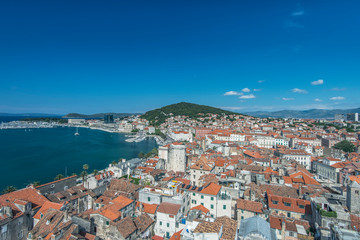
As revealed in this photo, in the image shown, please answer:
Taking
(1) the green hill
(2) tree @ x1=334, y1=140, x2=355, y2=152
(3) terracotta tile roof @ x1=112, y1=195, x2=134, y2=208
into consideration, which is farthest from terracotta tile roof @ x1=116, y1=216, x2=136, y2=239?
(1) the green hill

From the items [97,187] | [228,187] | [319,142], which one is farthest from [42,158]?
[319,142]

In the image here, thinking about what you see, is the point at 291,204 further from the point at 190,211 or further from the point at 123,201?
the point at 123,201

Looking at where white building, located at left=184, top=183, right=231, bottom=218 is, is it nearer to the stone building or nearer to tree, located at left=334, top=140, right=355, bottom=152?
the stone building

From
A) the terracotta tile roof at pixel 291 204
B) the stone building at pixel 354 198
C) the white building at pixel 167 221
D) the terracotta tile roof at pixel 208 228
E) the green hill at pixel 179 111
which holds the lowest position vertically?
the white building at pixel 167 221

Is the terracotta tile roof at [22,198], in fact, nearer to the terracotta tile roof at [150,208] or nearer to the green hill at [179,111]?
the terracotta tile roof at [150,208]

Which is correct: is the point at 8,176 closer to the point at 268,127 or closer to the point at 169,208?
the point at 169,208

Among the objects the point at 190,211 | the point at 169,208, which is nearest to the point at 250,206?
the point at 190,211

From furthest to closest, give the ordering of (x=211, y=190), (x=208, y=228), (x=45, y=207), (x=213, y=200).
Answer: (x=211, y=190) → (x=213, y=200) → (x=45, y=207) → (x=208, y=228)

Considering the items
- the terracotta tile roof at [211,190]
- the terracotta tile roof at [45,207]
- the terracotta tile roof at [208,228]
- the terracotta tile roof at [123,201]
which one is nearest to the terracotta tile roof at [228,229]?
the terracotta tile roof at [208,228]
